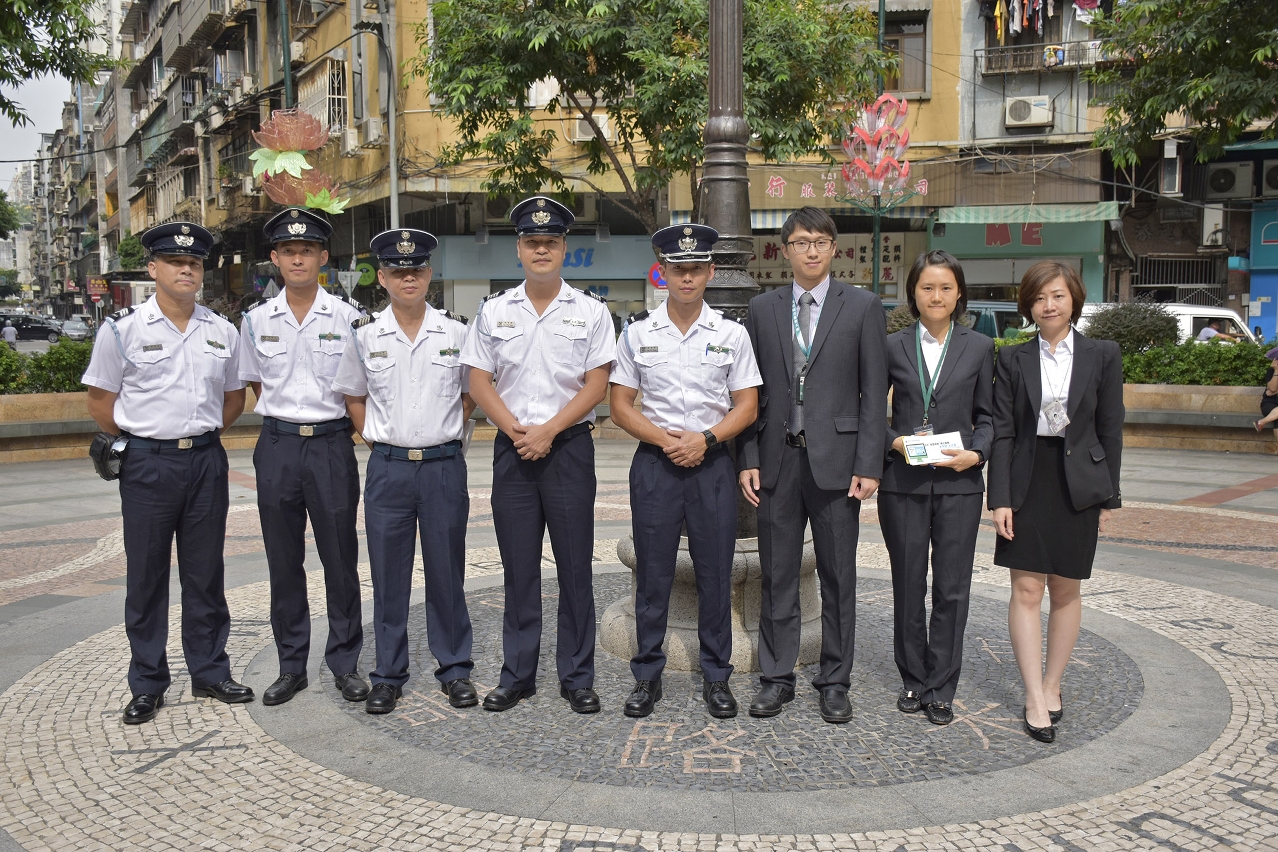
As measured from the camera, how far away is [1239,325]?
54.6ft

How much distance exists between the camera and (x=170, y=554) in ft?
14.8

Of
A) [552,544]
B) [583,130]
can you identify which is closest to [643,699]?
[552,544]

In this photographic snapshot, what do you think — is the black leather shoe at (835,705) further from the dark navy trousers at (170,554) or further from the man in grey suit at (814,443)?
the dark navy trousers at (170,554)

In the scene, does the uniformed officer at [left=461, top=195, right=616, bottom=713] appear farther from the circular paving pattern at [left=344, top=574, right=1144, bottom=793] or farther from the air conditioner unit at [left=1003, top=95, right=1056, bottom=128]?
the air conditioner unit at [left=1003, top=95, right=1056, bottom=128]

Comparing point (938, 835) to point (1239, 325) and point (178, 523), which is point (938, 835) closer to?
point (178, 523)

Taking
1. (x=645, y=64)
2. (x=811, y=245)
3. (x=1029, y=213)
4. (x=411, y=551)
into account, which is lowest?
(x=411, y=551)

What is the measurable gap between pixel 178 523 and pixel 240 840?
1.69 m

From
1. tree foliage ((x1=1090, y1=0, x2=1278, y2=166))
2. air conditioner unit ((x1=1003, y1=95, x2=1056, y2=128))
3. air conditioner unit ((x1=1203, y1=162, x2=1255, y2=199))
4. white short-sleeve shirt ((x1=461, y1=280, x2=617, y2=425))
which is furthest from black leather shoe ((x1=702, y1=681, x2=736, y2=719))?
air conditioner unit ((x1=1203, y1=162, x2=1255, y2=199))

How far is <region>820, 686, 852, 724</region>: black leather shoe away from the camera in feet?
13.9

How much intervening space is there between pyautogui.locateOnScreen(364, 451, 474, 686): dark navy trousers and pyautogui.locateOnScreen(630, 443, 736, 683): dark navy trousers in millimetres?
758

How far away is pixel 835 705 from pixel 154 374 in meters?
3.11

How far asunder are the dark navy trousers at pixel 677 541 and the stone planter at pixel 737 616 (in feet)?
1.34

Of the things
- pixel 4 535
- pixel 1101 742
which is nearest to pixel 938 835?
pixel 1101 742

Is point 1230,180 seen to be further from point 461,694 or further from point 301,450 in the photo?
point 301,450
